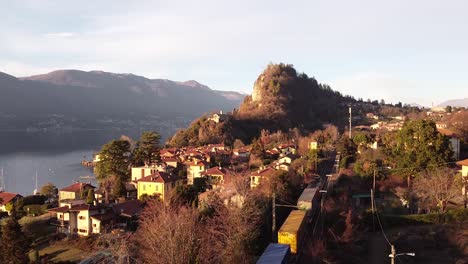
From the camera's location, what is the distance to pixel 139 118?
175500mm

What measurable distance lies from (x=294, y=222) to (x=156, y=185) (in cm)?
1279

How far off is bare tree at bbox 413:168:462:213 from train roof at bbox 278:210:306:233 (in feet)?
21.3

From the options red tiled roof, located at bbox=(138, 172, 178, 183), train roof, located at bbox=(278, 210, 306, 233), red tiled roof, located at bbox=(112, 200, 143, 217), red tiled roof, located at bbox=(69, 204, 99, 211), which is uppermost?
red tiled roof, located at bbox=(138, 172, 178, 183)

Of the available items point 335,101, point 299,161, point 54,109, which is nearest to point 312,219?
point 299,161

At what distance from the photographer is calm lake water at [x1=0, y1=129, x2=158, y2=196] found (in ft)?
164

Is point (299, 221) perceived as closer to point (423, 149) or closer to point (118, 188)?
point (423, 149)

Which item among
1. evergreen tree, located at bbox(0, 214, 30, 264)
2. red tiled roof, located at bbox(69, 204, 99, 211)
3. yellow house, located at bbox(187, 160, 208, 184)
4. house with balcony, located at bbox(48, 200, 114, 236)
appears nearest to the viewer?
evergreen tree, located at bbox(0, 214, 30, 264)

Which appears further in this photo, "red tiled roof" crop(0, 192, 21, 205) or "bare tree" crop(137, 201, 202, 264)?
"red tiled roof" crop(0, 192, 21, 205)

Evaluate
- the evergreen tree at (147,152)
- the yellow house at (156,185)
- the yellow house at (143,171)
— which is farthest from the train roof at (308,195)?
the evergreen tree at (147,152)

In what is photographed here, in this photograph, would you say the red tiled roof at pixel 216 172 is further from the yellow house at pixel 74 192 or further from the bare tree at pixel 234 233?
the bare tree at pixel 234 233

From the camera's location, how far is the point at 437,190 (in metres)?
20.6

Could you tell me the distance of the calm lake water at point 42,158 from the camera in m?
50.0

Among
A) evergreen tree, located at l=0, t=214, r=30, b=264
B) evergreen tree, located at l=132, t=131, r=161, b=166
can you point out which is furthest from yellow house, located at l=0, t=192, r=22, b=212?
evergreen tree, located at l=0, t=214, r=30, b=264

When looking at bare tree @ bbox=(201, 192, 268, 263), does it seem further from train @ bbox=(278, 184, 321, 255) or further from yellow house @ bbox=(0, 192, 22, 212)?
yellow house @ bbox=(0, 192, 22, 212)
